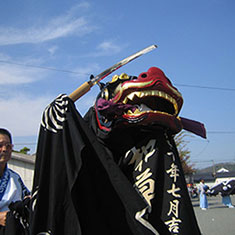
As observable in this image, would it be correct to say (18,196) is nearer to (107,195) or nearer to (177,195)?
(107,195)

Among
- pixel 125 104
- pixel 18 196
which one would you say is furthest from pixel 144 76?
pixel 18 196

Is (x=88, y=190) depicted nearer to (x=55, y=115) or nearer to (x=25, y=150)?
(x=55, y=115)

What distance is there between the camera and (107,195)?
1.94 m

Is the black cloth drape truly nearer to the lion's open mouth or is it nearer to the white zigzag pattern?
the white zigzag pattern

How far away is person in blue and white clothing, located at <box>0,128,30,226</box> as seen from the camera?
230 centimetres

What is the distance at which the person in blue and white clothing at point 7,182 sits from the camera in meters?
2.30

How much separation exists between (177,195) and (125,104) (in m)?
0.73

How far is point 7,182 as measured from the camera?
2414 millimetres

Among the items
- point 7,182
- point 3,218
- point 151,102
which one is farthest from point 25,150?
point 151,102

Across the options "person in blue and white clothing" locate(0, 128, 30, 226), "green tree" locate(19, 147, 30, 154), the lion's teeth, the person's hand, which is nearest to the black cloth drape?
the lion's teeth

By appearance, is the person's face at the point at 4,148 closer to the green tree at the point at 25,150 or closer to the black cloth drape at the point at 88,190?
the black cloth drape at the point at 88,190

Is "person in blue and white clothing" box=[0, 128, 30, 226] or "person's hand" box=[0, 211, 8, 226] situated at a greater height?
"person in blue and white clothing" box=[0, 128, 30, 226]

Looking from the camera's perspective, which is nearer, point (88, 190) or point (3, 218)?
point (88, 190)

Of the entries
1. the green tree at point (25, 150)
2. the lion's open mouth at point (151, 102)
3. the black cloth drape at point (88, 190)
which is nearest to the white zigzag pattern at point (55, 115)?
the black cloth drape at point (88, 190)
